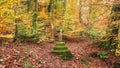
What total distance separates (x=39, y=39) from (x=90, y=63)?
4927 mm

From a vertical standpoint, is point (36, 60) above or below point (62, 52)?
above

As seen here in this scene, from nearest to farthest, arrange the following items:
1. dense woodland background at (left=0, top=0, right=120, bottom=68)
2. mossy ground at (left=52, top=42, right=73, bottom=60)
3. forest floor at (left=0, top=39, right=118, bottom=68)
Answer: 1. forest floor at (left=0, top=39, right=118, bottom=68)
2. dense woodland background at (left=0, top=0, right=120, bottom=68)
3. mossy ground at (left=52, top=42, right=73, bottom=60)

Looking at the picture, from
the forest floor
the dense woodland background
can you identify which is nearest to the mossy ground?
the forest floor

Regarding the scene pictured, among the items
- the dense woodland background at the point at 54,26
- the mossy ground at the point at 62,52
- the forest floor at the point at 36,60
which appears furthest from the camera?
the mossy ground at the point at 62,52

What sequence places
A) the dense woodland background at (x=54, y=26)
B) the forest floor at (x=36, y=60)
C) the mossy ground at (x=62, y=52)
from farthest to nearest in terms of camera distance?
the mossy ground at (x=62, y=52), the dense woodland background at (x=54, y=26), the forest floor at (x=36, y=60)

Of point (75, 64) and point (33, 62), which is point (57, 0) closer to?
point (75, 64)

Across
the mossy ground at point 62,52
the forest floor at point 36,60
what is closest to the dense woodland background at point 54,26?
the forest floor at point 36,60

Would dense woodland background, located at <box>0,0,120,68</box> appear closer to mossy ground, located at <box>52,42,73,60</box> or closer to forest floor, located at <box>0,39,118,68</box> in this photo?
forest floor, located at <box>0,39,118,68</box>

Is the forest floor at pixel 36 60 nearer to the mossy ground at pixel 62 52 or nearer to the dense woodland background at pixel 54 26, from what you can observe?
the dense woodland background at pixel 54 26

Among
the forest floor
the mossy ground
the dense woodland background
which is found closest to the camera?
the forest floor

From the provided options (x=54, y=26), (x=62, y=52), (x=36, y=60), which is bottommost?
(x=62, y=52)

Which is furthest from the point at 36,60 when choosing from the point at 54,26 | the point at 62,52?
the point at 54,26

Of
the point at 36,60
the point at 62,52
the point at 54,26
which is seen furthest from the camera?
the point at 54,26

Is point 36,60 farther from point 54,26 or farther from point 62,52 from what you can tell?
point 54,26
